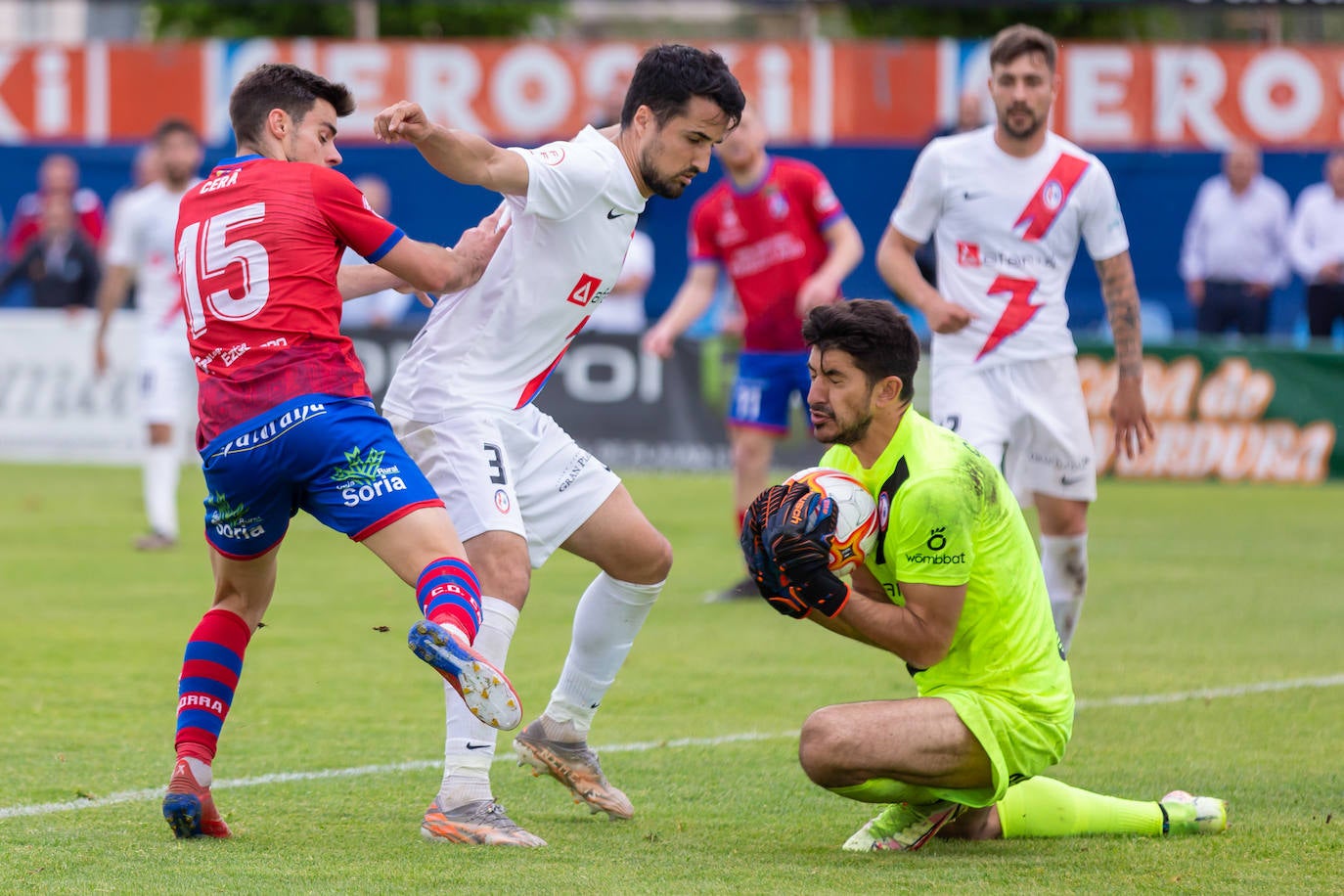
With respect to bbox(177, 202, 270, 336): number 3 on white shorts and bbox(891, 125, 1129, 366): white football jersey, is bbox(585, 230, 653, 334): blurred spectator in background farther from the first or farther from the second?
bbox(177, 202, 270, 336): number 3 on white shorts

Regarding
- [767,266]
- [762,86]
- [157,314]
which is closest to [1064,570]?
[767,266]

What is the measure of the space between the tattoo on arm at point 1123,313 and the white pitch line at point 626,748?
127 cm

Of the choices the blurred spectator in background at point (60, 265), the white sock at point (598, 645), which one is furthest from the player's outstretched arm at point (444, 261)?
the blurred spectator in background at point (60, 265)

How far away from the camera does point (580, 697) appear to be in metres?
5.75

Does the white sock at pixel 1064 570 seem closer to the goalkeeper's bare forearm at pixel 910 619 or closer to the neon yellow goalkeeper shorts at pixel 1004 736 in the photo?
the neon yellow goalkeeper shorts at pixel 1004 736

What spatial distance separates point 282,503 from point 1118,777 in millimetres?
2778

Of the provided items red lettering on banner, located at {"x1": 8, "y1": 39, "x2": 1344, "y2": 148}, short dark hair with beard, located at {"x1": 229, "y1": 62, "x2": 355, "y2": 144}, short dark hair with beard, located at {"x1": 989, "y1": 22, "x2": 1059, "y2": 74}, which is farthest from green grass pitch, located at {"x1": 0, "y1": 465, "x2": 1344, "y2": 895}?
red lettering on banner, located at {"x1": 8, "y1": 39, "x2": 1344, "y2": 148}

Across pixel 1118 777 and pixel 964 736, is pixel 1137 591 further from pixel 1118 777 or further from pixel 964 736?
pixel 964 736

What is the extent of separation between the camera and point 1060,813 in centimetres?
528

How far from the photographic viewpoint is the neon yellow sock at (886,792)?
497cm

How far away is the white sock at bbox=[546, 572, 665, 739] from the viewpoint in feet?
18.8

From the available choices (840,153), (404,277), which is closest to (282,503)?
(404,277)

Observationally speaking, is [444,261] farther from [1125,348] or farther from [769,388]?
[769,388]

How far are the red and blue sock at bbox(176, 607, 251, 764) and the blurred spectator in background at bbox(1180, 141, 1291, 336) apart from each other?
43.0 ft
